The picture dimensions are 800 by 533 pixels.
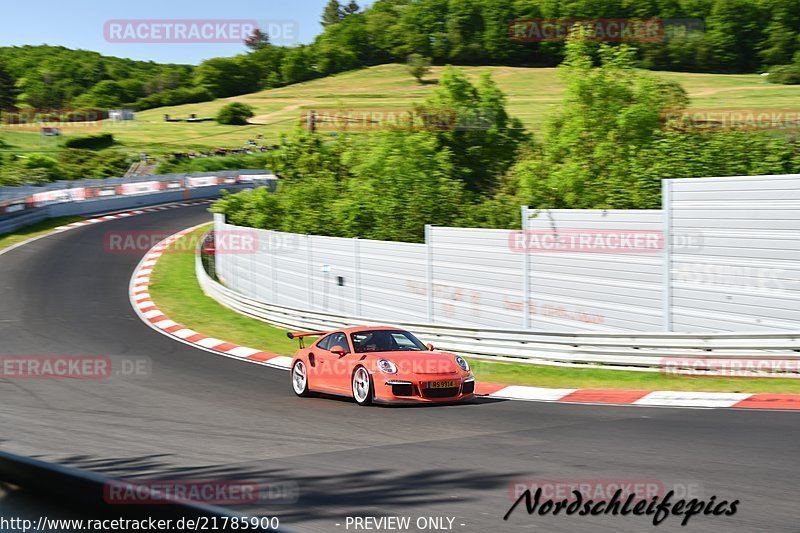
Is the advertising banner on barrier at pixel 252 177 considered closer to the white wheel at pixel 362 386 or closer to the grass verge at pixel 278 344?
the grass verge at pixel 278 344

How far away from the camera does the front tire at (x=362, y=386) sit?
13039 millimetres

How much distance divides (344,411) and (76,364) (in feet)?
27.2

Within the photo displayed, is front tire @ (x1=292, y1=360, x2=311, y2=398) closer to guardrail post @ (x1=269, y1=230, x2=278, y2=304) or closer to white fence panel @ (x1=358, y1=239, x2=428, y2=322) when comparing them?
white fence panel @ (x1=358, y1=239, x2=428, y2=322)

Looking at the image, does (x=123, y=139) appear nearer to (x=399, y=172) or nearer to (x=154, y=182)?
(x=154, y=182)

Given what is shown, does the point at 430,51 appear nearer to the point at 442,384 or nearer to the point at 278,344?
the point at 278,344

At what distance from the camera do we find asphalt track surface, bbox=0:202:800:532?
6.30m

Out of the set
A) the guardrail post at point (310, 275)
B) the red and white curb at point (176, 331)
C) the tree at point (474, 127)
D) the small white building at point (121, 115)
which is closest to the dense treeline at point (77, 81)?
the small white building at point (121, 115)

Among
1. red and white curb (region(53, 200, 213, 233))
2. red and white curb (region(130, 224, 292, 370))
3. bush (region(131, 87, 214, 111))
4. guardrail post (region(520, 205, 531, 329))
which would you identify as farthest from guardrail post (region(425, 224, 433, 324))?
bush (region(131, 87, 214, 111))

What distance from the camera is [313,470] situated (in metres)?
7.92

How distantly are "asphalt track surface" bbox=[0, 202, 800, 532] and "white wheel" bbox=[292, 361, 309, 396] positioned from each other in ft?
0.59

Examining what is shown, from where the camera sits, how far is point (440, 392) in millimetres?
12805

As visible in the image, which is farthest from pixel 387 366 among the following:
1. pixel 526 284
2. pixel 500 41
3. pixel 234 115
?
pixel 234 115

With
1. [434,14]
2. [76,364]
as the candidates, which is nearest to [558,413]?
[76,364]

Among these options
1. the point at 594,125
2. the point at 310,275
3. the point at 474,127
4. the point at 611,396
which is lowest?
the point at 611,396
